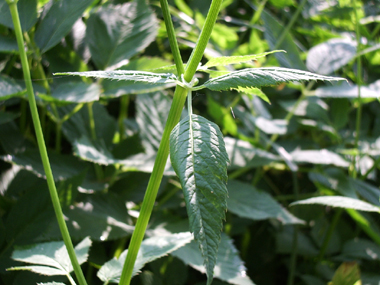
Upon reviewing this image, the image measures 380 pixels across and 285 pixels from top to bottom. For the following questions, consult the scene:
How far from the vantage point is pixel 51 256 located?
16.5 inches

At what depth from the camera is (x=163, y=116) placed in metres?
0.68

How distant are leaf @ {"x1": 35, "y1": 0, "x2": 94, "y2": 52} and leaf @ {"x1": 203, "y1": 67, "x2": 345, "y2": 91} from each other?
0.97ft

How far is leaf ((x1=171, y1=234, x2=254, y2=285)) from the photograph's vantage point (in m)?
0.51

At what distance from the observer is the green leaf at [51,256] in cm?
39

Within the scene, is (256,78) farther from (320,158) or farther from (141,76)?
(320,158)

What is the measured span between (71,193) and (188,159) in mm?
280

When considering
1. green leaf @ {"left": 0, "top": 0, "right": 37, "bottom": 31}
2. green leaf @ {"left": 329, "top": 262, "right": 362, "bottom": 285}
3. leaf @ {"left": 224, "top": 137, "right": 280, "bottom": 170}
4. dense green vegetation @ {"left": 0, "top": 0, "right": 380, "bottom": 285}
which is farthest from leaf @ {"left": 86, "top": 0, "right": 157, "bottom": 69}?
green leaf @ {"left": 329, "top": 262, "right": 362, "bottom": 285}

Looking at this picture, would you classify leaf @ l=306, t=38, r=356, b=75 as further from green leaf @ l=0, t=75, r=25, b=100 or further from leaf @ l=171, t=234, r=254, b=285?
green leaf @ l=0, t=75, r=25, b=100

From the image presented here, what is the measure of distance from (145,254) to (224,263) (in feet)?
0.54

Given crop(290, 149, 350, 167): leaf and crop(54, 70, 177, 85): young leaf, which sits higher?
crop(54, 70, 177, 85): young leaf

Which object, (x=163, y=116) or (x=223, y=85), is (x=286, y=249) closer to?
(x=163, y=116)

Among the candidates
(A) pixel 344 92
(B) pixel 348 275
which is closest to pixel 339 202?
(B) pixel 348 275

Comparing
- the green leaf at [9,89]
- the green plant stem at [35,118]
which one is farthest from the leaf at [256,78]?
the green leaf at [9,89]

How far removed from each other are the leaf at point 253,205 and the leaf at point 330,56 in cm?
35
